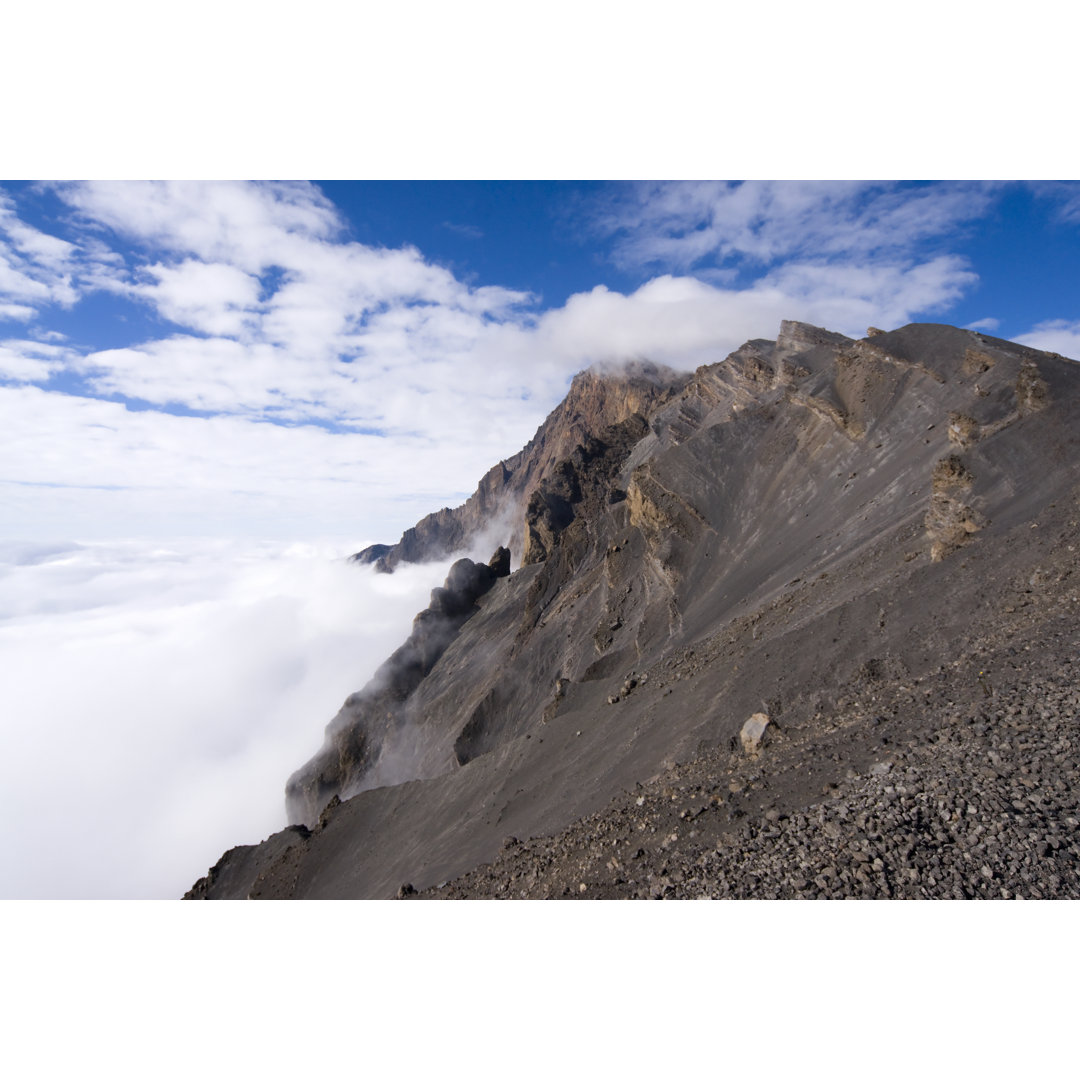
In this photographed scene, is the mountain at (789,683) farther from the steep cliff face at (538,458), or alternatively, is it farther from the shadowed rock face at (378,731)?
the steep cliff face at (538,458)

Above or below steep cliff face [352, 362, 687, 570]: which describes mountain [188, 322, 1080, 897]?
below

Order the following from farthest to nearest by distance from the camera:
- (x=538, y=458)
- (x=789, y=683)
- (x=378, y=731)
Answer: (x=538, y=458) → (x=378, y=731) → (x=789, y=683)

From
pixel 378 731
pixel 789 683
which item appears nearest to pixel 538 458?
pixel 378 731

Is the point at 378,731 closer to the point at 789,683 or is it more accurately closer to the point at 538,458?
the point at 789,683

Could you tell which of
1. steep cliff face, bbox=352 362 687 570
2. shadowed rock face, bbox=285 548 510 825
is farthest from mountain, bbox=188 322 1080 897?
steep cliff face, bbox=352 362 687 570

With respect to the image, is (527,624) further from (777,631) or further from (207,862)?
(207,862)

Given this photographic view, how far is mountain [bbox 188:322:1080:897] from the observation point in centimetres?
668

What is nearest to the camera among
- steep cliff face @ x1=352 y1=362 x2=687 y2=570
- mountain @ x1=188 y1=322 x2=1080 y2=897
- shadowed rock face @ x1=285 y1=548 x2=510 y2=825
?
mountain @ x1=188 y1=322 x2=1080 y2=897

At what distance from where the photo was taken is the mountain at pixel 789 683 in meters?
6.68

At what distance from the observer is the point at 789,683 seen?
14359 mm

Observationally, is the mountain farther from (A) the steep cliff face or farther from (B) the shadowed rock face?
(A) the steep cliff face

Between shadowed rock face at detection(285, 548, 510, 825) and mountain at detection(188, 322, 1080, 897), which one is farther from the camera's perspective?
shadowed rock face at detection(285, 548, 510, 825)

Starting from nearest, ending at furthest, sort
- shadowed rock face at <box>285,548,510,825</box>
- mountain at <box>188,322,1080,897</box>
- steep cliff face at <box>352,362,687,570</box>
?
mountain at <box>188,322,1080,897</box>
shadowed rock face at <box>285,548,510,825</box>
steep cliff face at <box>352,362,687,570</box>

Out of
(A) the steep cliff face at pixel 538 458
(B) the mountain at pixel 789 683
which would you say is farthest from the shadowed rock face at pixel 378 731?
(A) the steep cliff face at pixel 538 458
